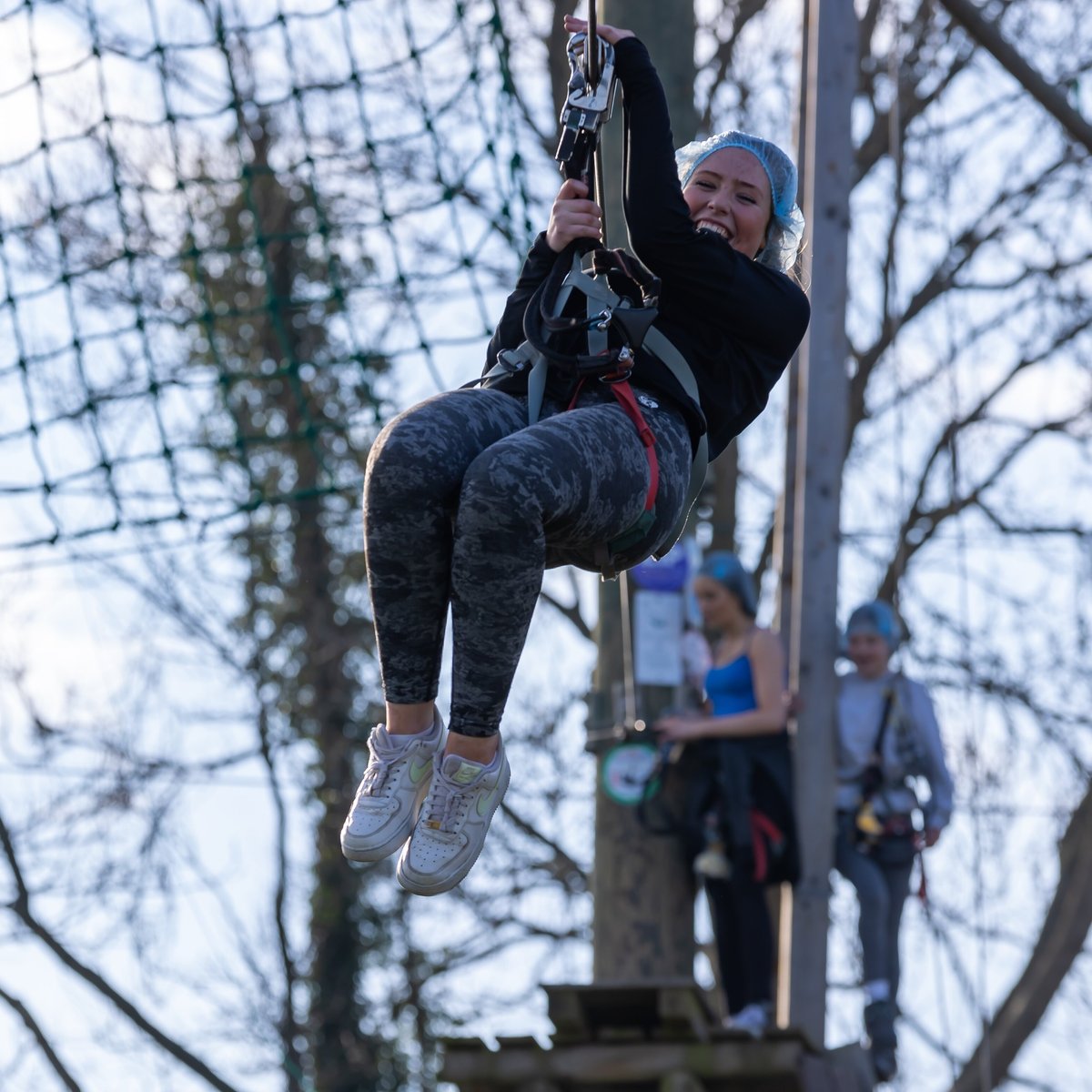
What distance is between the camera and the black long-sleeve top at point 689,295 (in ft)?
13.2

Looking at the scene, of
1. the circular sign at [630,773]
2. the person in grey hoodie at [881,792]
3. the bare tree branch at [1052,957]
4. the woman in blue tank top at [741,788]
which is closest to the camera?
the woman in blue tank top at [741,788]

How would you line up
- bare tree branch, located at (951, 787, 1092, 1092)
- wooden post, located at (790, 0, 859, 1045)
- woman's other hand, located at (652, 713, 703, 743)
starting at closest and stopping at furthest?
woman's other hand, located at (652, 713, 703, 743) < wooden post, located at (790, 0, 859, 1045) < bare tree branch, located at (951, 787, 1092, 1092)

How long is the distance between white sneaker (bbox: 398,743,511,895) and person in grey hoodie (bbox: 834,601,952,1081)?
10.9 feet

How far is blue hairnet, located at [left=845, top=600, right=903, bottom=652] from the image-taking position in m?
7.30

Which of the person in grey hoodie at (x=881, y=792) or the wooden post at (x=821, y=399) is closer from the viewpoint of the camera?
the person in grey hoodie at (x=881, y=792)

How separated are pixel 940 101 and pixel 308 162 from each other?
6.37 metres

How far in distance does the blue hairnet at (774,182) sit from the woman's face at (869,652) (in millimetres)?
3035

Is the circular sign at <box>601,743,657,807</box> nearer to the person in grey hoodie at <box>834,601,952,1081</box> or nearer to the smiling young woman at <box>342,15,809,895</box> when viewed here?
the person in grey hoodie at <box>834,601,952,1081</box>

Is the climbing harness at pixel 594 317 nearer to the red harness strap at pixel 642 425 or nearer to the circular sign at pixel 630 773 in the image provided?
the red harness strap at pixel 642 425

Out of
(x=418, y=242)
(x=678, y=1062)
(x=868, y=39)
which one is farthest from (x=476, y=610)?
(x=868, y=39)

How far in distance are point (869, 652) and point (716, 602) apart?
0.82 meters

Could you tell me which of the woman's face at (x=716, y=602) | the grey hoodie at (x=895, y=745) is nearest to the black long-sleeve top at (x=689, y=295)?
the woman's face at (x=716, y=602)

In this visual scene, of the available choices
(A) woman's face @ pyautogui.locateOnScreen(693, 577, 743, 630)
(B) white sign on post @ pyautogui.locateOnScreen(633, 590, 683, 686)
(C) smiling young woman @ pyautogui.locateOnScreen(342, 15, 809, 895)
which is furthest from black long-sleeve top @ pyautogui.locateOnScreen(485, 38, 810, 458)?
(B) white sign on post @ pyautogui.locateOnScreen(633, 590, 683, 686)

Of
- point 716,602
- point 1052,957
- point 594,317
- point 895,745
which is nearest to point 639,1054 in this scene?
point 716,602
